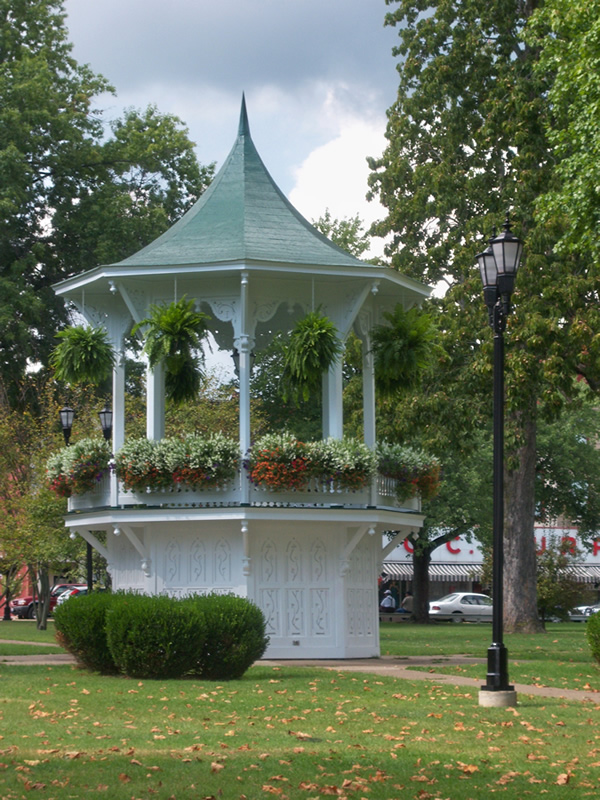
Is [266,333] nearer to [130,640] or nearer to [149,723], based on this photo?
[130,640]

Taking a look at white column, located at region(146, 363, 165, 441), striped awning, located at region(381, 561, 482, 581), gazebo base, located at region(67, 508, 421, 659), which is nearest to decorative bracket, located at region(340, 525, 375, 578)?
gazebo base, located at region(67, 508, 421, 659)

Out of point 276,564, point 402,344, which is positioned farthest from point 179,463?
point 402,344

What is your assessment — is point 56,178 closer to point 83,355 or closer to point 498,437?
point 83,355

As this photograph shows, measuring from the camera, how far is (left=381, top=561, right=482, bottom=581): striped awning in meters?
67.3

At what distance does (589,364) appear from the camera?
87.1ft

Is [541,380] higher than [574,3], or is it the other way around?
[574,3]

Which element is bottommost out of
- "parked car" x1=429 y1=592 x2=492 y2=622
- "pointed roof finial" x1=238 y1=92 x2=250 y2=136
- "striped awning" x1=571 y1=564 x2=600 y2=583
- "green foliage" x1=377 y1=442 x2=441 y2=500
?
"parked car" x1=429 y1=592 x2=492 y2=622

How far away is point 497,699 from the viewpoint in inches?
549

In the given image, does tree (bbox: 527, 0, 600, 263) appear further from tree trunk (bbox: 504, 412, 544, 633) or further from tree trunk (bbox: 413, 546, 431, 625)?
tree trunk (bbox: 413, 546, 431, 625)

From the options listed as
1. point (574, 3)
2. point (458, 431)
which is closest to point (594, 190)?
point (574, 3)

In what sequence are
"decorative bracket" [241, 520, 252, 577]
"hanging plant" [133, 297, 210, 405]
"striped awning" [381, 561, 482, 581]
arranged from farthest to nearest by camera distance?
"striped awning" [381, 561, 482, 581], "decorative bracket" [241, 520, 252, 577], "hanging plant" [133, 297, 210, 405]

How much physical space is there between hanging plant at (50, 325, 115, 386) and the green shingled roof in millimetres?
1558

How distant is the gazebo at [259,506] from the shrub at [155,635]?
4624 millimetres

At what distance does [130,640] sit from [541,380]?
13791 mm
